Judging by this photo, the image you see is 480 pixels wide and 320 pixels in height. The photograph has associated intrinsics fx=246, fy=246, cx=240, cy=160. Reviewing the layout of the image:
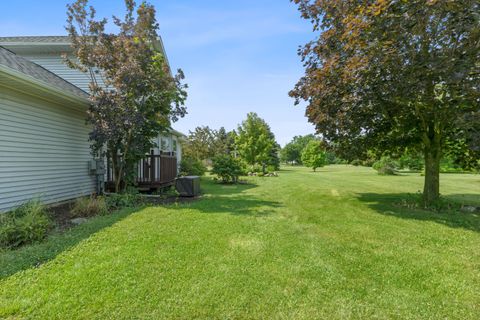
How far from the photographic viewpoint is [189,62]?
10945 millimetres

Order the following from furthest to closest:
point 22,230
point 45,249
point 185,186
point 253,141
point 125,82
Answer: point 253,141 → point 185,186 → point 125,82 → point 22,230 → point 45,249

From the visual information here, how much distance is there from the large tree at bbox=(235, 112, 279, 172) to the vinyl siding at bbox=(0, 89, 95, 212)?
17.5 metres

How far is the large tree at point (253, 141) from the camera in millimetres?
24766

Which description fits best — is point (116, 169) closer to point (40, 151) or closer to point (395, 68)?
point (40, 151)

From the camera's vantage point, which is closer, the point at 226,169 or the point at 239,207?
the point at 239,207

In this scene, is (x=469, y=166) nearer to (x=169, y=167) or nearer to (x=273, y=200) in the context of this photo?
(x=273, y=200)

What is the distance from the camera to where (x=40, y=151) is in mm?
6484

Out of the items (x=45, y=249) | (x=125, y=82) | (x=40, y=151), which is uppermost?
(x=125, y=82)

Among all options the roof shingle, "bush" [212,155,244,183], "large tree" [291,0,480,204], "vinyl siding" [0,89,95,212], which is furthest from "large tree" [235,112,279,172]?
the roof shingle

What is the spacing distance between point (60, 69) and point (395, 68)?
1189cm

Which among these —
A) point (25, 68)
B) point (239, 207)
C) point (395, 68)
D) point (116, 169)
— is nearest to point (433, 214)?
point (395, 68)

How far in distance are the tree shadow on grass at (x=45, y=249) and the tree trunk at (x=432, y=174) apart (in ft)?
29.3

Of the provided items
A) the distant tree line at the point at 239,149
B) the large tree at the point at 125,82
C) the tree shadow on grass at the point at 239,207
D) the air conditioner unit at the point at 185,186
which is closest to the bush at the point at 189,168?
the distant tree line at the point at 239,149

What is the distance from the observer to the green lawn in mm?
2467
